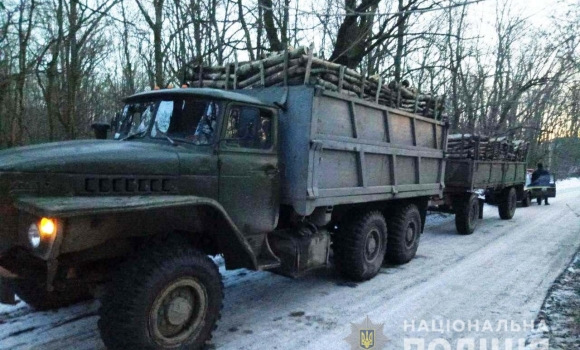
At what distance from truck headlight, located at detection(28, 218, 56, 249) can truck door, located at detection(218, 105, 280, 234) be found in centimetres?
160

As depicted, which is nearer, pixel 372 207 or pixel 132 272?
pixel 132 272

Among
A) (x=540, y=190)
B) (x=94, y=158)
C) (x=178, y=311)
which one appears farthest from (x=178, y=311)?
(x=540, y=190)

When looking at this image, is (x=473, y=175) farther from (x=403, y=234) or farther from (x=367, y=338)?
(x=367, y=338)

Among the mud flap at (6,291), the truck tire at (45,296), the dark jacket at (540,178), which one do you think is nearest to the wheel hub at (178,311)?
the truck tire at (45,296)

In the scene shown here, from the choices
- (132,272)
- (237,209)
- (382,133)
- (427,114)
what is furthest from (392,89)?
(132,272)

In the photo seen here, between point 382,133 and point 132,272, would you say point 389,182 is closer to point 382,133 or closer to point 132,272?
point 382,133

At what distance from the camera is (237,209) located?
463 centimetres

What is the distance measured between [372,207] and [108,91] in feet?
58.9

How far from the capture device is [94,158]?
356 cm

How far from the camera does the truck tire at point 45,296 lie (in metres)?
4.43

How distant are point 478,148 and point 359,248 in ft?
19.2

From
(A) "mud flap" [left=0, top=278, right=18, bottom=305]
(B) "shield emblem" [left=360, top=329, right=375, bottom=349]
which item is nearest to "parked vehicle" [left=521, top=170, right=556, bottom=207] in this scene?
(B) "shield emblem" [left=360, top=329, right=375, bottom=349]

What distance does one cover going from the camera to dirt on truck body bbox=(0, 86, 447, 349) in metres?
3.39

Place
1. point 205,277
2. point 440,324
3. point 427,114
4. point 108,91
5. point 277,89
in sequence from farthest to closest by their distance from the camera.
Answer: point 108,91
point 427,114
point 277,89
point 440,324
point 205,277
